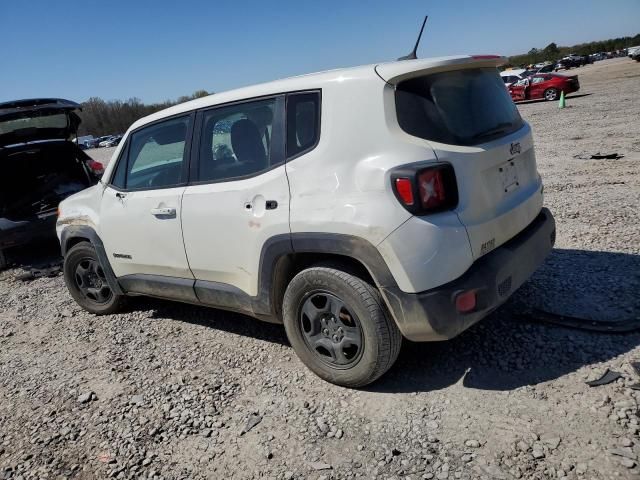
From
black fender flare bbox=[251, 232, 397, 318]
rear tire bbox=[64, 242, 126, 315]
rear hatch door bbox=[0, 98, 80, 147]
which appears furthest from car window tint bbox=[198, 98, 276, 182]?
rear hatch door bbox=[0, 98, 80, 147]

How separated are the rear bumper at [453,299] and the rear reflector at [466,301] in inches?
0.9

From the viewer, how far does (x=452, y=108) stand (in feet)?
9.04

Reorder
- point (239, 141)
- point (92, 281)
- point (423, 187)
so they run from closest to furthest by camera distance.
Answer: point (423, 187) < point (239, 141) < point (92, 281)

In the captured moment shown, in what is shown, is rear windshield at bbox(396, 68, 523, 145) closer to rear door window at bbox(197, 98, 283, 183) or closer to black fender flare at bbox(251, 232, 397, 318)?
black fender flare at bbox(251, 232, 397, 318)

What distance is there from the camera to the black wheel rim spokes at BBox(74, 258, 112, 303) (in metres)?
4.71

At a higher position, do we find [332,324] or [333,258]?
[333,258]

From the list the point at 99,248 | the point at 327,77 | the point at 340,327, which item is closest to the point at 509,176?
the point at 327,77

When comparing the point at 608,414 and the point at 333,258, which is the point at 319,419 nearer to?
the point at 333,258

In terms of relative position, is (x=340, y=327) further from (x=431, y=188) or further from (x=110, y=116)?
(x=110, y=116)

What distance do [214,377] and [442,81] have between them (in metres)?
2.48

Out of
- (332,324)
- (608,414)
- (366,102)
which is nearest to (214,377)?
(332,324)

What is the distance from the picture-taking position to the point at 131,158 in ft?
13.5

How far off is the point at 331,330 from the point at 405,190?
1.04 m

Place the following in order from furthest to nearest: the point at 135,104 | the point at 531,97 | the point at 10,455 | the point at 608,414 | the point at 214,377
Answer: the point at 135,104 → the point at 531,97 → the point at 214,377 → the point at 10,455 → the point at 608,414
